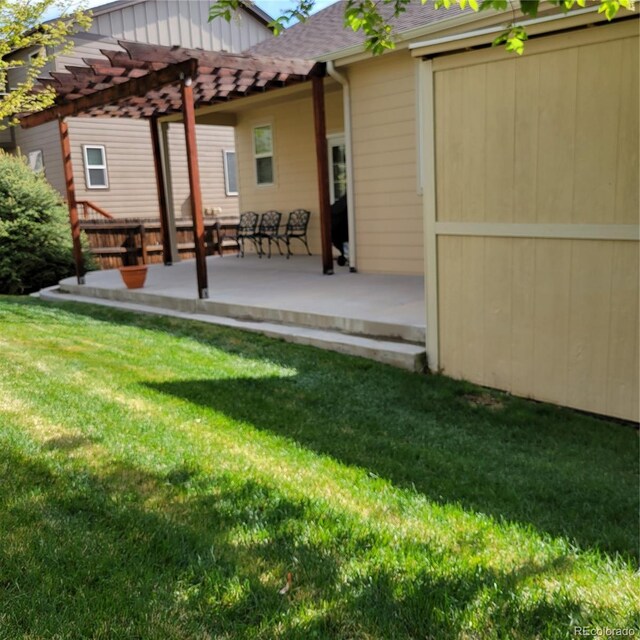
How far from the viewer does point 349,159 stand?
907cm

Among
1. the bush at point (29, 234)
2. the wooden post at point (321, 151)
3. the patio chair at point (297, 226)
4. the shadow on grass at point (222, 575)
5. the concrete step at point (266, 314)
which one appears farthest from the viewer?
the patio chair at point (297, 226)

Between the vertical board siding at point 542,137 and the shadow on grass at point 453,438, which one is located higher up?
the vertical board siding at point 542,137

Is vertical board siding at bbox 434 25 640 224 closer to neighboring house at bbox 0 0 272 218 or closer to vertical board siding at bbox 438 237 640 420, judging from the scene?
vertical board siding at bbox 438 237 640 420

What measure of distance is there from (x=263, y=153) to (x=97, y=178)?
6135 mm

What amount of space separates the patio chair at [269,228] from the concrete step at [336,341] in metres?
4.41

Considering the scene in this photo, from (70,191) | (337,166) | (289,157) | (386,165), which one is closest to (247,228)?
(289,157)

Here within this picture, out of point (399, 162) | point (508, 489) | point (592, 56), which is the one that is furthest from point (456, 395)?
point (399, 162)

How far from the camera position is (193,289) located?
854cm

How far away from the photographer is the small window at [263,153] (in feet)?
40.0

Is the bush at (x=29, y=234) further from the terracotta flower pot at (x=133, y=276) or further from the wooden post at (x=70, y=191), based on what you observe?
the terracotta flower pot at (x=133, y=276)

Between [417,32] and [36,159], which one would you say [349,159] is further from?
[36,159]

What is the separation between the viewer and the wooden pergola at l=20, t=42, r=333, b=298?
7.18m

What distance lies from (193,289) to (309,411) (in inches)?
186

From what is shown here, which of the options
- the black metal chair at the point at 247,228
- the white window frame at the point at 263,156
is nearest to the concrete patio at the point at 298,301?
the black metal chair at the point at 247,228
